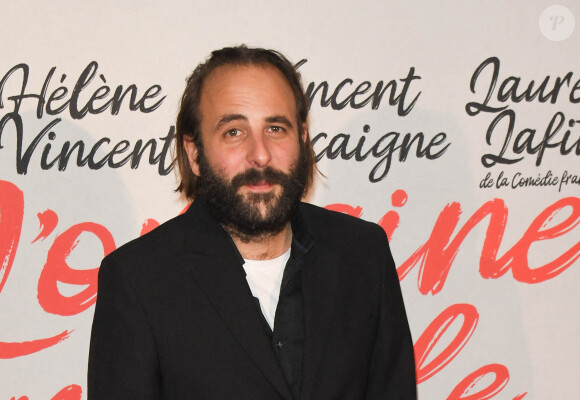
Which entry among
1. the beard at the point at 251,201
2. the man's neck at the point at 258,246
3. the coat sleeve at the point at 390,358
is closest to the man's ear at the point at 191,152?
the beard at the point at 251,201

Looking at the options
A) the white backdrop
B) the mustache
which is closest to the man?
the mustache

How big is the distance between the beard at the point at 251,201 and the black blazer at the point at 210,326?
2.0 inches

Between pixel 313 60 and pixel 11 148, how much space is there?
3.56 feet

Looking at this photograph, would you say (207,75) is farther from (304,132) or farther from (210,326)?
(210,326)

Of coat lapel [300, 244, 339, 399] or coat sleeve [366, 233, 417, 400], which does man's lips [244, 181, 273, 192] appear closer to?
coat lapel [300, 244, 339, 399]

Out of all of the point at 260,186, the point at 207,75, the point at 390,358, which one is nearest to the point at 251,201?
the point at 260,186

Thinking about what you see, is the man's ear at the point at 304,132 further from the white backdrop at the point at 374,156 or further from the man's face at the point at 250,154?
the white backdrop at the point at 374,156

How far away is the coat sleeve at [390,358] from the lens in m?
1.78

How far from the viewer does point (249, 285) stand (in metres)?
1.70

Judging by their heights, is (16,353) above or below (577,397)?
above

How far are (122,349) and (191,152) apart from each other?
0.59 meters

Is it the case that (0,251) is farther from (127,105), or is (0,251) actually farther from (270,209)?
(270,209)

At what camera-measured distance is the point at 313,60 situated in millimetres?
2506

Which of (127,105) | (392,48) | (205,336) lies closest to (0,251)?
(127,105)
